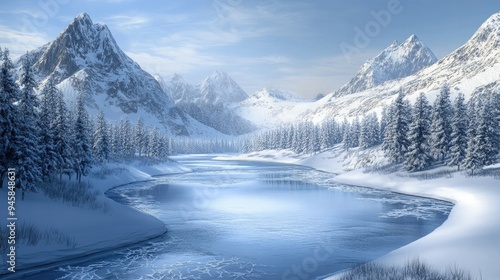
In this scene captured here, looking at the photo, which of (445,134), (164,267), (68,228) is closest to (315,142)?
(445,134)

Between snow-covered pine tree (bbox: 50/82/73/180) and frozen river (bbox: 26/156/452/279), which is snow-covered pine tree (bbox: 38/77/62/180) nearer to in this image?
snow-covered pine tree (bbox: 50/82/73/180)

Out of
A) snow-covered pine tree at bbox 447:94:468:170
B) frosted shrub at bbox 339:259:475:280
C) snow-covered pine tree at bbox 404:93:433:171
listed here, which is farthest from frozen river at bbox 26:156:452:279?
snow-covered pine tree at bbox 447:94:468:170

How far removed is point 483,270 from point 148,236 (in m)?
20.3

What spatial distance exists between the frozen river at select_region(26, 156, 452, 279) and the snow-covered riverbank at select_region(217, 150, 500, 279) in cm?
200

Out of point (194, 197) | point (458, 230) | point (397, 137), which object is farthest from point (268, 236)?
point (397, 137)

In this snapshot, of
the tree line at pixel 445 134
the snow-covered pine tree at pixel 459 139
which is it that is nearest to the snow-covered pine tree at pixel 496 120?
the tree line at pixel 445 134

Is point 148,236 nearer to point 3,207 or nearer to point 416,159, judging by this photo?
point 3,207

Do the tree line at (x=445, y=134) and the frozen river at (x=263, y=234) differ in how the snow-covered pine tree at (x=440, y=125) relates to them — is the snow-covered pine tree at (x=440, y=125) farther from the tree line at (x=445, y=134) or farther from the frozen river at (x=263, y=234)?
the frozen river at (x=263, y=234)

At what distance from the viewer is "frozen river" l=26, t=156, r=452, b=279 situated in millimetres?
19062

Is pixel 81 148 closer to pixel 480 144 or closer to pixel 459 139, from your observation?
pixel 459 139

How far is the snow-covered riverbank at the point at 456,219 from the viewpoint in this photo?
1743 cm

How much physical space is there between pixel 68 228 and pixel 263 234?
539 inches

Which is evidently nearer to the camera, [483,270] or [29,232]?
[483,270]

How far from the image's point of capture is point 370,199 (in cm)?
4497
